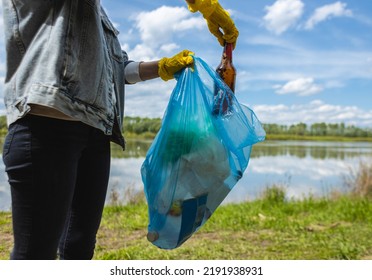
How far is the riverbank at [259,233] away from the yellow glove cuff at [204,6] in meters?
1.90

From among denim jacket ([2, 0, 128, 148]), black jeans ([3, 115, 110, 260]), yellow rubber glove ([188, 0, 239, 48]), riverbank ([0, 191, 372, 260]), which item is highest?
yellow rubber glove ([188, 0, 239, 48])

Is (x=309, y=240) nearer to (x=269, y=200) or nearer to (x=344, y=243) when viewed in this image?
(x=344, y=243)

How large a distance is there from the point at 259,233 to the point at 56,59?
3.01 metres

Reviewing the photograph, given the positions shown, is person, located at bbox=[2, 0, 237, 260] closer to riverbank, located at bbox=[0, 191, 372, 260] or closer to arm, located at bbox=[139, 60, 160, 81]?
arm, located at bbox=[139, 60, 160, 81]

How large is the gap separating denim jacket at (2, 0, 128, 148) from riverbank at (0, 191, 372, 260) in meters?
1.92

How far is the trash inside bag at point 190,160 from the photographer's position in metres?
1.50

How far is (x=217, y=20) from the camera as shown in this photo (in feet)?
5.57

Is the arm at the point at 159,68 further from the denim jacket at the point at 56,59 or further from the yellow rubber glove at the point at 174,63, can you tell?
the denim jacket at the point at 56,59

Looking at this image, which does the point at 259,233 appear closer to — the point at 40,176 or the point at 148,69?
the point at 148,69

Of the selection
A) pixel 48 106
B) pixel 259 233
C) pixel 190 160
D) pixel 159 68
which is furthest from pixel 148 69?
pixel 259 233

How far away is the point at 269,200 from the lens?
5445mm

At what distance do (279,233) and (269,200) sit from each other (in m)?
1.71

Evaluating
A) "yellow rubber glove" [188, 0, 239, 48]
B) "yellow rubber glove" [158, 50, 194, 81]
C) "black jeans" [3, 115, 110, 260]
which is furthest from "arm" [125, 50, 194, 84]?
"black jeans" [3, 115, 110, 260]

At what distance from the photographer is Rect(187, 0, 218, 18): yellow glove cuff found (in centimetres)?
158
